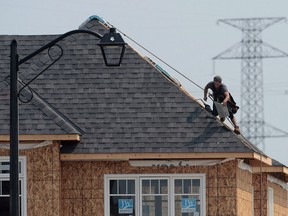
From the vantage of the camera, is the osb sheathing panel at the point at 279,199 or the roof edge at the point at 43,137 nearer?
the roof edge at the point at 43,137

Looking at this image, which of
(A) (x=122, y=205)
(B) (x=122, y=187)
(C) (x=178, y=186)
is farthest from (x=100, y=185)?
(C) (x=178, y=186)

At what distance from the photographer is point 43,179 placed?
1097 inches

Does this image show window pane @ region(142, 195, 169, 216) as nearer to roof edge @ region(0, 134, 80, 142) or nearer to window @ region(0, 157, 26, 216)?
roof edge @ region(0, 134, 80, 142)

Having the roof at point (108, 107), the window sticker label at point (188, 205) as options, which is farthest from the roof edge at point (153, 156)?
the window sticker label at point (188, 205)

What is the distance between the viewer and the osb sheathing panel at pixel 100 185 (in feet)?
94.0

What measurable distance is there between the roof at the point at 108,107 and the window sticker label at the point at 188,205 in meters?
1.30

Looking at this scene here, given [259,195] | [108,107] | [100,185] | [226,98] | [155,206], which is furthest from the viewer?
[259,195]

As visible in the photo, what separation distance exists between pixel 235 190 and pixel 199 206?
3.12 feet

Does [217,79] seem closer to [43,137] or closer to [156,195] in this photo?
[156,195]

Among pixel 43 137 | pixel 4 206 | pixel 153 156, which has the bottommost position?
pixel 4 206

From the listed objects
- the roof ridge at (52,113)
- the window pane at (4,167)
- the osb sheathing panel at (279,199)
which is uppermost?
the roof ridge at (52,113)

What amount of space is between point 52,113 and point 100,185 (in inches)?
81.2

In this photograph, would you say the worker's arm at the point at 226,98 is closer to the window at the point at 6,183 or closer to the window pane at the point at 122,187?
the window pane at the point at 122,187

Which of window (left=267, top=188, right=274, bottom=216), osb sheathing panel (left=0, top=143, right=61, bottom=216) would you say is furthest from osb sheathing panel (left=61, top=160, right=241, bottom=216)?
window (left=267, top=188, right=274, bottom=216)
